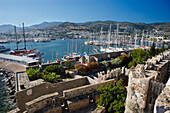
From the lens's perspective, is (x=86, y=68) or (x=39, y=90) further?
(x=86, y=68)

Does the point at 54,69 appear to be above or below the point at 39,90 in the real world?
above

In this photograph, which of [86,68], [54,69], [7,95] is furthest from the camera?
[86,68]

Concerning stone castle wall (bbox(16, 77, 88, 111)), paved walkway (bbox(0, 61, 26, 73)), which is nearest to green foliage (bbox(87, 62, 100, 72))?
stone castle wall (bbox(16, 77, 88, 111))

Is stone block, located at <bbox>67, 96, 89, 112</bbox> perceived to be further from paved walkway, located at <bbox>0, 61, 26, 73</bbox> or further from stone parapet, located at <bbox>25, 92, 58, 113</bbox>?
paved walkway, located at <bbox>0, 61, 26, 73</bbox>

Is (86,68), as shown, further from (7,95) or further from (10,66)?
(10,66)

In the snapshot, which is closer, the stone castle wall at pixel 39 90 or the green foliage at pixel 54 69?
the stone castle wall at pixel 39 90

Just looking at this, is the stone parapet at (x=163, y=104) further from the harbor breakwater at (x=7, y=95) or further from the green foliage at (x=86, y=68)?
the harbor breakwater at (x=7, y=95)

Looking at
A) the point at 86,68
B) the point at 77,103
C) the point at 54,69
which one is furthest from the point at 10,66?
the point at 77,103

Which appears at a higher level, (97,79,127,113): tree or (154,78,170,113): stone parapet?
(154,78,170,113): stone parapet

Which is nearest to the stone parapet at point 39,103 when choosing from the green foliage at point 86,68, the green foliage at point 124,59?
the green foliage at point 86,68

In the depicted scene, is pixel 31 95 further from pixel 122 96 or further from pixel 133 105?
pixel 133 105

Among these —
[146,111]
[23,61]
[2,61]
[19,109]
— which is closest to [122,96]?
[146,111]

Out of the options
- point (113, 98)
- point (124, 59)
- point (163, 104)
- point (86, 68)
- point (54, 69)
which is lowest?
point (113, 98)

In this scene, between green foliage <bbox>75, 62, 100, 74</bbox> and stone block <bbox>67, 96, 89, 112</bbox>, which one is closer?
stone block <bbox>67, 96, 89, 112</bbox>
